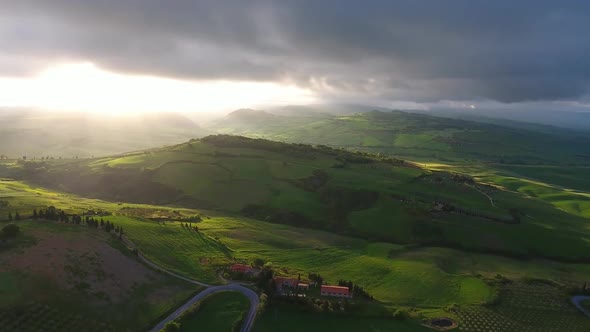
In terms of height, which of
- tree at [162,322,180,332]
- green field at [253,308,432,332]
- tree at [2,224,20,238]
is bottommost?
green field at [253,308,432,332]

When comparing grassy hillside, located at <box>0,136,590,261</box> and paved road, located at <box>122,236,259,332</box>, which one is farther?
grassy hillside, located at <box>0,136,590,261</box>

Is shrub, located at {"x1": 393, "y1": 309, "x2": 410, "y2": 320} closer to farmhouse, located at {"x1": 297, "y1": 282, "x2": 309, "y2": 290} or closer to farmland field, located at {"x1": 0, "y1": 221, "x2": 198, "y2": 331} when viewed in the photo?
farmhouse, located at {"x1": 297, "y1": 282, "x2": 309, "y2": 290}

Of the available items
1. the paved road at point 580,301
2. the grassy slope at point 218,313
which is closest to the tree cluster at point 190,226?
the grassy slope at point 218,313

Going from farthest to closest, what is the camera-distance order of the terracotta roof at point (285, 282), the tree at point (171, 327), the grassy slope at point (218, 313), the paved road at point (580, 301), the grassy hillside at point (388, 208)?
1. the grassy hillside at point (388, 208)
2. the paved road at point (580, 301)
3. the terracotta roof at point (285, 282)
4. the grassy slope at point (218, 313)
5. the tree at point (171, 327)

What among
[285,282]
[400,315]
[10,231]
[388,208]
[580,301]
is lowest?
[580,301]

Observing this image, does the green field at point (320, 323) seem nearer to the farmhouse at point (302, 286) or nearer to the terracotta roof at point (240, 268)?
the farmhouse at point (302, 286)

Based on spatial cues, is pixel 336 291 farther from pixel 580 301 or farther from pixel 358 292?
pixel 580 301

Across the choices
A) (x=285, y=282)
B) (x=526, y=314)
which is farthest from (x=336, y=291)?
(x=526, y=314)

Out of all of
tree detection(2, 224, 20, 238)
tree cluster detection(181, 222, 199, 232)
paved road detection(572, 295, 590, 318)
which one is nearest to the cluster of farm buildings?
tree cluster detection(181, 222, 199, 232)
